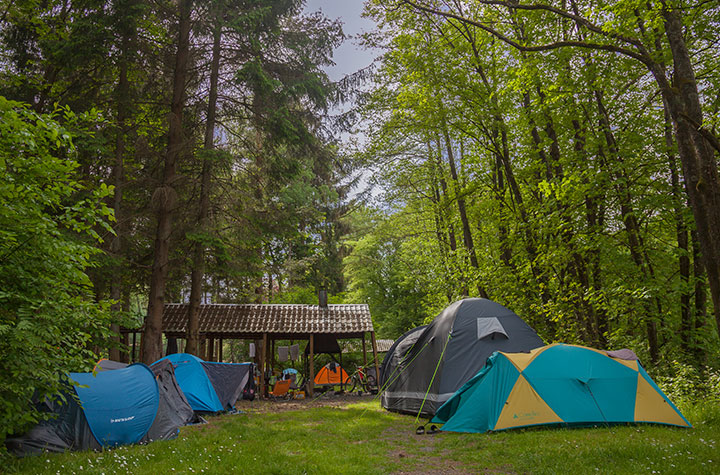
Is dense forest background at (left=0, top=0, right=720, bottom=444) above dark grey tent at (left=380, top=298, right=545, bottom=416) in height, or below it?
above

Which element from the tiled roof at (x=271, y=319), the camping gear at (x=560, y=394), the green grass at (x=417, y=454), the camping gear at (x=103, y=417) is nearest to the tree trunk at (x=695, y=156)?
the green grass at (x=417, y=454)

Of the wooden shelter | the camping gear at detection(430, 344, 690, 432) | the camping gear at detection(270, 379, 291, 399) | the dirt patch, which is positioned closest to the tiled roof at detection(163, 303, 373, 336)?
the wooden shelter

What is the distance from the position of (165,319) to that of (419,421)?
11017 mm

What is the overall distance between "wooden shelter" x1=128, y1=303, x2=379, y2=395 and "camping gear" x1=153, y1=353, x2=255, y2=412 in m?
4.14

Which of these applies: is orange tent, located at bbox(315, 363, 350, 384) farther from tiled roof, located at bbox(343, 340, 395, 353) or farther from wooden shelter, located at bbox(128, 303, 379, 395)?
tiled roof, located at bbox(343, 340, 395, 353)

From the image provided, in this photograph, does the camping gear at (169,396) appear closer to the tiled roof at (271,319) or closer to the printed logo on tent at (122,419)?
the printed logo on tent at (122,419)

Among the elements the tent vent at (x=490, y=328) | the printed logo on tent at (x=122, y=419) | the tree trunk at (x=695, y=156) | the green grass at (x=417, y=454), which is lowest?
the green grass at (x=417, y=454)

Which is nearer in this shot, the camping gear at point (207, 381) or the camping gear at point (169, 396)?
the camping gear at point (169, 396)

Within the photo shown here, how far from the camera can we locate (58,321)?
5207 millimetres

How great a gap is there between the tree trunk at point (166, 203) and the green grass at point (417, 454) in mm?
4886

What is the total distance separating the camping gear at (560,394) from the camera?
23.2 feet

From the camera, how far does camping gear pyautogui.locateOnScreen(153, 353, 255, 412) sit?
1105cm

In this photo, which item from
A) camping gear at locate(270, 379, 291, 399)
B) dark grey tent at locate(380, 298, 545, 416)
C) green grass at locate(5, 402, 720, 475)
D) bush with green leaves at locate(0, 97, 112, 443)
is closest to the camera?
bush with green leaves at locate(0, 97, 112, 443)

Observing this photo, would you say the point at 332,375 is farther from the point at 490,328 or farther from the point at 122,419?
the point at 122,419
